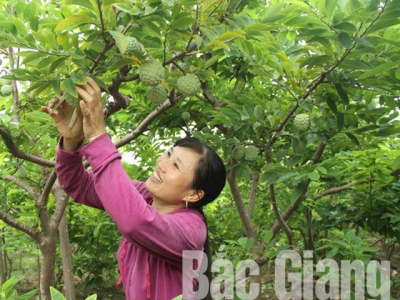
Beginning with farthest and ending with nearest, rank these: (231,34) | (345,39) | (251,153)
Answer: (251,153) → (345,39) → (231,34)

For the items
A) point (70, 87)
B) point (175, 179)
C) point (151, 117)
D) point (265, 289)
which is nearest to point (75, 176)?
point (175, 179)

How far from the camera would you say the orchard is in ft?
4.70

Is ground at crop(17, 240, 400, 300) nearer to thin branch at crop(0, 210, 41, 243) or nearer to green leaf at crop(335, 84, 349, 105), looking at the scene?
thin branch at crop(0, 210, 41, 243)

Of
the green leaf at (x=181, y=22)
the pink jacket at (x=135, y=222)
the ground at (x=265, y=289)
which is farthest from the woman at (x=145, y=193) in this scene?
the ground at (x=265, y=289)

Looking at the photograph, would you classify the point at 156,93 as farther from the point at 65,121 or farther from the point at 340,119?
the point at 340,119

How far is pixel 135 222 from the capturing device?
4.26ft

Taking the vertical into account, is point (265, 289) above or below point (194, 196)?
below

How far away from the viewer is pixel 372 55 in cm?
205

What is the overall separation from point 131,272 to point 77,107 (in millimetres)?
637

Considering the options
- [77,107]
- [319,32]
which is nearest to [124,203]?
[77,107]

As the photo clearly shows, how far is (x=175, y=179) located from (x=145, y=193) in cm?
29

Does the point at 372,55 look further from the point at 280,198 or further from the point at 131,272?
the point at 280,198

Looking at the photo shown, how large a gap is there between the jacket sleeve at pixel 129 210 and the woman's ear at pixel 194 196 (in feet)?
0.67

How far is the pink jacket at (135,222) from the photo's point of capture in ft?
4.28
